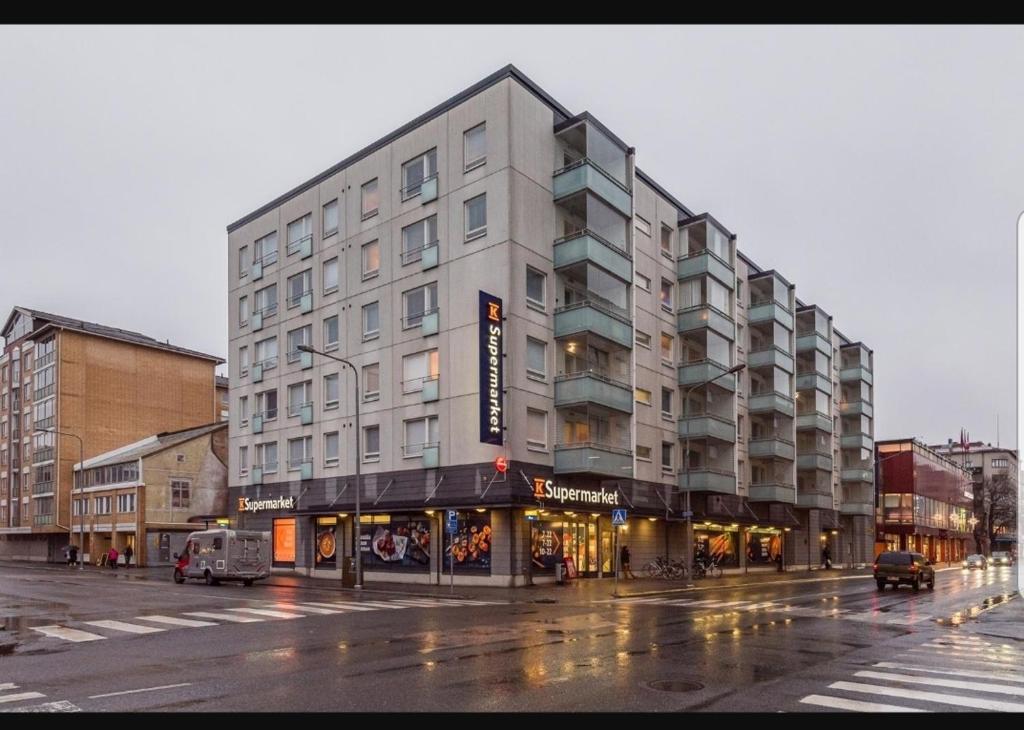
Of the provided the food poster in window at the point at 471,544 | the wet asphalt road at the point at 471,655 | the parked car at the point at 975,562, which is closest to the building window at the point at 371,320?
the food poster in window at the point at 471,544

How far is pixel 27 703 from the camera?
1048cm

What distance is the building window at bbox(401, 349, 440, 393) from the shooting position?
39094 millimetres

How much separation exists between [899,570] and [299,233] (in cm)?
3375

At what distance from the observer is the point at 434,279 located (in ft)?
130

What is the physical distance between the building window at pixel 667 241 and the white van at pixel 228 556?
84.3ft

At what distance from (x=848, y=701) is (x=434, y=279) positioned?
102 feet

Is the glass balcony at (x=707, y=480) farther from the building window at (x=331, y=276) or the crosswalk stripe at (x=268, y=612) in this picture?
the crosswalk stripe at (x=268, y=612)

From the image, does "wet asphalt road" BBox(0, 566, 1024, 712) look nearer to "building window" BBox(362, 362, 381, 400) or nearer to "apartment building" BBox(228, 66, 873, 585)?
"apartment building" BBox(228, 66, 873, 585)

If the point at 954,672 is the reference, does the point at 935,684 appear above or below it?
above

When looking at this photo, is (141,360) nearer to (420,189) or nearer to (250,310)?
(250,310)

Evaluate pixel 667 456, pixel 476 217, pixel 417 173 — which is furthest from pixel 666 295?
pixel 417 173

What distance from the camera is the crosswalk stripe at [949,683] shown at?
11.3m

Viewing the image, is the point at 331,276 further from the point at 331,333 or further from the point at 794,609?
the point at 794,609

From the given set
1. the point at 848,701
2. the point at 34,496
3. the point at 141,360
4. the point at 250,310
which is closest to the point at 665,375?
the point at 250,310
